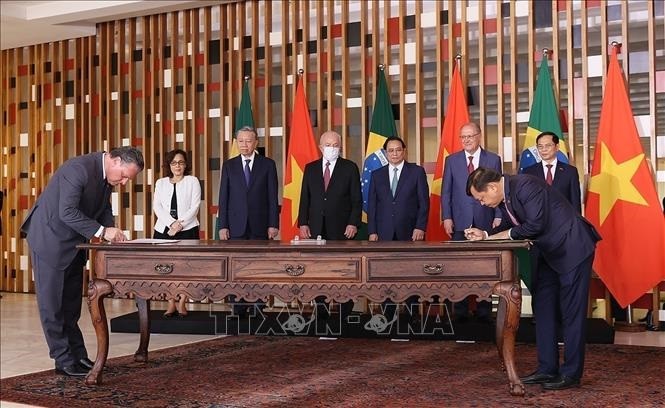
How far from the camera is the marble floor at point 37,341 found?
4965 mm

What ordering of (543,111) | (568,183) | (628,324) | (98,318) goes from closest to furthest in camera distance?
(98,318) < (568,183) < (628,324) < (543,111)

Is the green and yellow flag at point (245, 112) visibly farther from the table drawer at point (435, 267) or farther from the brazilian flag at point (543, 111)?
the table drawer at point (435, 267)

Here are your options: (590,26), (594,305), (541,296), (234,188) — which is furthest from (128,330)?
(590,26)

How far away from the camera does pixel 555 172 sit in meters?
5.52

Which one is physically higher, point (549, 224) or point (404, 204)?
point (404, 204)

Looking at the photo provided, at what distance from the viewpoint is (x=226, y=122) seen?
316 inches

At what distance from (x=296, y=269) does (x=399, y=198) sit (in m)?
2.00

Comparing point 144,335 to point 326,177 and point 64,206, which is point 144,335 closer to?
point 64,206

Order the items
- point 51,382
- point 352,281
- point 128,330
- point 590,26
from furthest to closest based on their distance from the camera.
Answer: point 590,26, point 128,330, point 51,382, point 352,281

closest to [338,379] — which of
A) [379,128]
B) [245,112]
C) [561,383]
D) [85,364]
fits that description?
[561,383]

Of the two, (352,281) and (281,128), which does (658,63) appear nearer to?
(281,128)

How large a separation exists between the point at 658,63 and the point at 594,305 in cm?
213

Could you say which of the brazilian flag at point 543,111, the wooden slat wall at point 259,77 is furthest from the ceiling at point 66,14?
the brazilian flag at point 543,111

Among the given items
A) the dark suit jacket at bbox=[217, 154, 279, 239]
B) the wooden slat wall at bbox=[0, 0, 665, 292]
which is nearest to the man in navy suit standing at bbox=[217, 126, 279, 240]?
the dark suit jacket at bbox=[217, 154, 279, 239]
